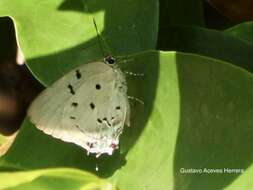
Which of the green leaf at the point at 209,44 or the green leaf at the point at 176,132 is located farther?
the green leaf at the point at 209,44

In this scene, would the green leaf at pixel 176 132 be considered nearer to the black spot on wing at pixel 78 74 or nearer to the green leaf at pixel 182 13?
the black spot on wing at pixel 78 74

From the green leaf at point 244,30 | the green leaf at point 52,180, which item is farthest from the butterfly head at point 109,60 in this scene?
the green leaf at point 52,180

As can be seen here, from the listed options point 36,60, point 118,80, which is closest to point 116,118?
point 118,80

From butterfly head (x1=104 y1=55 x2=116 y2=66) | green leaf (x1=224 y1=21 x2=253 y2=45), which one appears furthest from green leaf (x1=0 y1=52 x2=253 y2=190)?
green leaf (x1=224 y1=21 x2=253 y2=45)

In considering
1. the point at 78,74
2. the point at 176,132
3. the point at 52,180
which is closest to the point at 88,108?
the point at 78,74

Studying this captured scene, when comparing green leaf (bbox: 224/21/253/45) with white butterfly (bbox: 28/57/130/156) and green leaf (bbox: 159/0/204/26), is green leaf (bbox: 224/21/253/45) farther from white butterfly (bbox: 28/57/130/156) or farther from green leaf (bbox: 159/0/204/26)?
white butterfly (bbox: 28/57/130/156)

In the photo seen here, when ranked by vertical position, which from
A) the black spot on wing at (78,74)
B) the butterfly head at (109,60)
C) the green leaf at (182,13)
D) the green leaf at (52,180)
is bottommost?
the green leaf at (182,13)

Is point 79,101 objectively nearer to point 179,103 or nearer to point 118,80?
point 118,80
